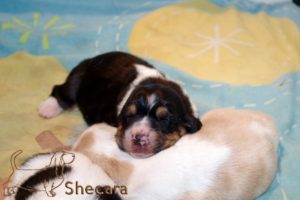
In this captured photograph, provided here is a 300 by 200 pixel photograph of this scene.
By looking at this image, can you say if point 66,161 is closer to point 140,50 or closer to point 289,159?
point 289,159

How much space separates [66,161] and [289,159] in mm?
1468

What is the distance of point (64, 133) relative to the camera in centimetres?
314

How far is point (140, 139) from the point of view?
8.16 feet

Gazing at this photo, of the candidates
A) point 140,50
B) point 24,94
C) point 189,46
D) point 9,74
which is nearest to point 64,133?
point 24,94

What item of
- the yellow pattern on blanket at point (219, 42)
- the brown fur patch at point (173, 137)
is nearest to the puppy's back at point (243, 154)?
the brown fur patch at point (173, 137)

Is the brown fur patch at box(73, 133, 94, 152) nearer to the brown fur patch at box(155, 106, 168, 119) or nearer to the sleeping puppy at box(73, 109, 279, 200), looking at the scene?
the sleeping puppy at box(73, 109, 279, 200)

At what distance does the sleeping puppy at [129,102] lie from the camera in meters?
2.54

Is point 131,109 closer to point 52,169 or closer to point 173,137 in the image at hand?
point 173,137

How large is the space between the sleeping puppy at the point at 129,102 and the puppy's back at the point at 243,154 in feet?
0.62

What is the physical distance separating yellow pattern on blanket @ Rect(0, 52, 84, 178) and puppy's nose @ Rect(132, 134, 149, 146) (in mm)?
771

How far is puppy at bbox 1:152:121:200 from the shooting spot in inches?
83.6

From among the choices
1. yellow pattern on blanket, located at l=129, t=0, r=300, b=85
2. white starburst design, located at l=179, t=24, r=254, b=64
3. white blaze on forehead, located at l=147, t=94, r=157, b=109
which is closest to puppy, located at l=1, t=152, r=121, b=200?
white blaze on forehead, located at l=147, t=94, r=157, b=109

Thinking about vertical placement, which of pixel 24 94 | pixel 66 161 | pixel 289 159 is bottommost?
pixel 289 159

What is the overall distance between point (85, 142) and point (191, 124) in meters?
0.63
